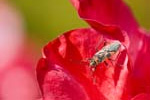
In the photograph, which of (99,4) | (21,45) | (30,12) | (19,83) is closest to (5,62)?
(19,83)

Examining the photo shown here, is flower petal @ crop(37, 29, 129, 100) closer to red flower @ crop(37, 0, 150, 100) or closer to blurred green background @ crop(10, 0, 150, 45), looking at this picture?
red flower @ crop(37, 0, 150, 100)

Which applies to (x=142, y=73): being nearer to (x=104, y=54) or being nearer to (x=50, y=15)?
(x=104, y=54)

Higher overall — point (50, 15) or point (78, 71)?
point (78, 71)

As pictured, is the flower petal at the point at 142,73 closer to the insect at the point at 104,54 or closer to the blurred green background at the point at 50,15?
the insect at the point at 104,54

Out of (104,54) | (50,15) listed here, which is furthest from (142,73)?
(50,15)

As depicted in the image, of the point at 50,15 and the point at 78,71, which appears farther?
the point at 50,15

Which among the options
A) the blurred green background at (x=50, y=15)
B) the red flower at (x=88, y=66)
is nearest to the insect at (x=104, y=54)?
the red flower at (x=88, y=66)

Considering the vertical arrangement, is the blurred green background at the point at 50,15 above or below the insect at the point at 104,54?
below
